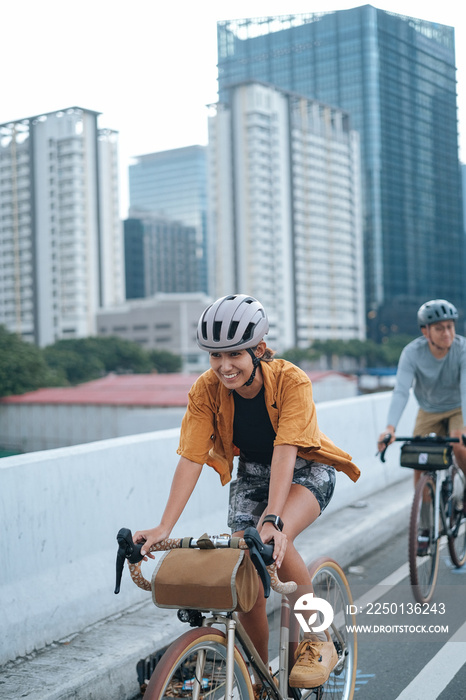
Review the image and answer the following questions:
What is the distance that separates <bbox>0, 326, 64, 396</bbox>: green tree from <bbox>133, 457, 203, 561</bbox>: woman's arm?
77.2m

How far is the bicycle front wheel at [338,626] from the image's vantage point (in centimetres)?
318

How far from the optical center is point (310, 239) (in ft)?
504

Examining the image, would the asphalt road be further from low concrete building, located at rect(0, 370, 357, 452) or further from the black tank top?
low concrete building, located at rect(0, 370, 357, 452)

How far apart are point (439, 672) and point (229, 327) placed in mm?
2163

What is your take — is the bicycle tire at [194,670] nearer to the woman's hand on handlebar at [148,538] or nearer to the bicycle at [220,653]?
the bicycle at [220,653]

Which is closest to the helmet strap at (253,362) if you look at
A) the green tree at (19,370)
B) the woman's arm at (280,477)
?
the woman's arm at (280,477)

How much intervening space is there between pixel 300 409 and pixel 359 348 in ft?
430

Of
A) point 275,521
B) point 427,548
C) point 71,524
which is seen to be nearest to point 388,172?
point 427,548

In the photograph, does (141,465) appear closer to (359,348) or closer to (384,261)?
(359,348)

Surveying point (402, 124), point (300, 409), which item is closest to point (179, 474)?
point (300, 409)

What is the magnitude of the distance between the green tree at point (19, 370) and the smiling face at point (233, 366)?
3044 inches

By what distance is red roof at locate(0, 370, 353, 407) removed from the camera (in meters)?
61.4

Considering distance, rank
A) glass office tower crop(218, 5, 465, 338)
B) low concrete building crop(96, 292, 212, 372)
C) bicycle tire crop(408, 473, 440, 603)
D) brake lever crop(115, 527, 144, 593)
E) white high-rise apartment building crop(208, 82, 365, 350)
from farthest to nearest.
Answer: glass office tower crop(218, 5, 465, 338)
white high-rise apartment building crop(208, 82, 365, 350)
low concrete building crop(96, 292, 212, 372)
bicycle tire crop(408, 473, 440, 603)
brake lever crop(115, 527, 144, 593)

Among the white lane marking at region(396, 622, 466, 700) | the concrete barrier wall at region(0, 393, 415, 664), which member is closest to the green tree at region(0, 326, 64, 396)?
the concrete barrier wall at region(0, 393, 415, 664)
